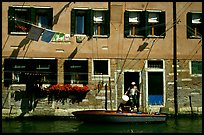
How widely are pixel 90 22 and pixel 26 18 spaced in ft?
8.42

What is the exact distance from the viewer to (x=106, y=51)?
16.8 m

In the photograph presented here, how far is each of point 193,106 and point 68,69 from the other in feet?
17.8

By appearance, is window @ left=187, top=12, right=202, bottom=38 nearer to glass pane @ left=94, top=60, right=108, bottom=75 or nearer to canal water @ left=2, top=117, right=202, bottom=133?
glass pane @ left=94, top=60, right=108, bottom=75

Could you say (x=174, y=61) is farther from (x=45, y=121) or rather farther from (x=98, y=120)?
(x=45, y=121)

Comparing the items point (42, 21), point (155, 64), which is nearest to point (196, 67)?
point (155, 64)

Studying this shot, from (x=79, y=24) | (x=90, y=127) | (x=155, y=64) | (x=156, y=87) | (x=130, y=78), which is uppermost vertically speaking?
(x=79, y=24)

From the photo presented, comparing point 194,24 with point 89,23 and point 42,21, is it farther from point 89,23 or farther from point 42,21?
point 42,21

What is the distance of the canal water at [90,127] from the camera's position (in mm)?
13005

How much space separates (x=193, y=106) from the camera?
17.2 metres

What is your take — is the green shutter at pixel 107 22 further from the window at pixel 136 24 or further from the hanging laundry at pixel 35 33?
the hanging laundry at pixel 35 33

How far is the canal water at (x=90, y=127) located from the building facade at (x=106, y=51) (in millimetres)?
1226

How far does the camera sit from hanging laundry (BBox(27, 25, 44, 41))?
50.9ft

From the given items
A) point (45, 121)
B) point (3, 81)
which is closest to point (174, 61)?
point (45, 121)

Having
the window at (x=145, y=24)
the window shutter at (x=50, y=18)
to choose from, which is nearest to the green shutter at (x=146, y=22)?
the window at (x=145, y=24)
